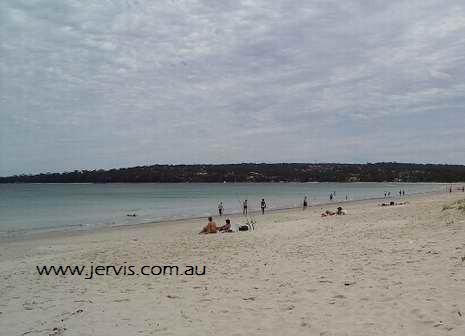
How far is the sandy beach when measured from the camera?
6562 millimetres

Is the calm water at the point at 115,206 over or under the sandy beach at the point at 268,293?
under

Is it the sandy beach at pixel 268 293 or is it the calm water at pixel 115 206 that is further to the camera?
the calm water at pixel 115 206

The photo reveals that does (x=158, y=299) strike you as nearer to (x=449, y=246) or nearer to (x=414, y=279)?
(x=414, y=279)

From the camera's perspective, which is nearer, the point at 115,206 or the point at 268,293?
the point at 268,293

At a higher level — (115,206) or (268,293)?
(268,293)

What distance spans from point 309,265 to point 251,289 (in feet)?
7.51

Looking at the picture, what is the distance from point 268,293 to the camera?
835cm

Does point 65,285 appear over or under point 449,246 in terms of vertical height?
under

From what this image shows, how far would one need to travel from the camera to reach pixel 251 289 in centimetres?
876

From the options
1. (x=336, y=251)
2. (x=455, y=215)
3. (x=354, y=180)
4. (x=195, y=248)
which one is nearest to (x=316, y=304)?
(x=336, y=251)

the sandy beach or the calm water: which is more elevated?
Answer: the sandy beach

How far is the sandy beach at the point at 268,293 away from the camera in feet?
21.5

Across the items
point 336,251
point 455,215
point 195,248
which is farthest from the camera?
point 455,215

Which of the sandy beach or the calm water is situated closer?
the sandy beach
